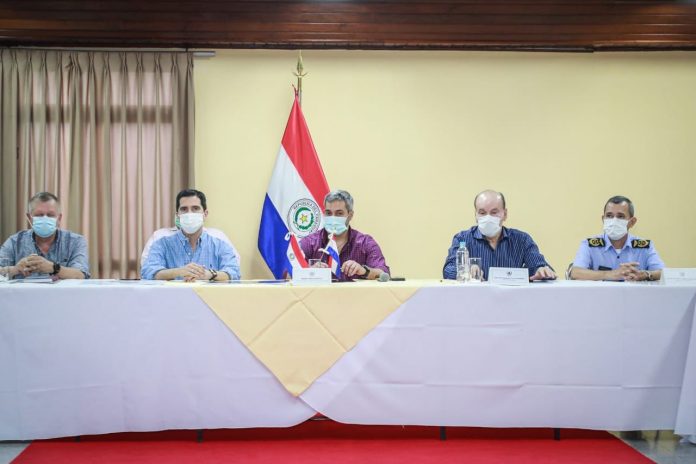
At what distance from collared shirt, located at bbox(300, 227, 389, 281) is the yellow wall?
3.99ft

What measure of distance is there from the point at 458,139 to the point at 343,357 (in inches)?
109

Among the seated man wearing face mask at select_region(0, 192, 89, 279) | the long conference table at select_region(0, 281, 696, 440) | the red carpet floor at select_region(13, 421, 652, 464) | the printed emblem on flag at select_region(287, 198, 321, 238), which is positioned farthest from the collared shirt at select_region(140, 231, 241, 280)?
the printed emblem on flag at select_region(287, 198, 321, 238)

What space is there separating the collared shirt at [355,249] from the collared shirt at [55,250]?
1273 millimetres

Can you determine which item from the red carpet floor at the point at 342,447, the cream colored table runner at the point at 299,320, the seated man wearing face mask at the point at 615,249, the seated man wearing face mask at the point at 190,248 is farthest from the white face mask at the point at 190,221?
the seated man wearing face mask at the point at 615,249

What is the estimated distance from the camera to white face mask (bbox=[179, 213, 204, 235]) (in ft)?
10.9

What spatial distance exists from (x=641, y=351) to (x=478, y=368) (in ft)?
2.30

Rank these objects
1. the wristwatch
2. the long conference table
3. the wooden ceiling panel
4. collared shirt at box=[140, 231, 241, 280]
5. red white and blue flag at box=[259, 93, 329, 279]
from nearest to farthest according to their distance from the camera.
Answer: the long conference table → the wristwatch → collared shirt at box=[140, 231, 241, 280] → the wooden ceiling panel → red white and blue flag at box=[259, 93, 329, 279]

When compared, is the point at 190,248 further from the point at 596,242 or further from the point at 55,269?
the point at 596,242

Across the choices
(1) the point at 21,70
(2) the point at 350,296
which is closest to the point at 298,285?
(2) the point at 350,296

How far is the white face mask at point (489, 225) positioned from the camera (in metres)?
3.23

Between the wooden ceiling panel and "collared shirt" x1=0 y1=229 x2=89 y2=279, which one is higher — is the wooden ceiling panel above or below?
above

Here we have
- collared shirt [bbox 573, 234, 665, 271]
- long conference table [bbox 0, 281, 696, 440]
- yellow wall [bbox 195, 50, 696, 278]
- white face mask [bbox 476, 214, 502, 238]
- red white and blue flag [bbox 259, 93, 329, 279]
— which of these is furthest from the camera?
yellow wall [bbox 195, 50, 696, 278]

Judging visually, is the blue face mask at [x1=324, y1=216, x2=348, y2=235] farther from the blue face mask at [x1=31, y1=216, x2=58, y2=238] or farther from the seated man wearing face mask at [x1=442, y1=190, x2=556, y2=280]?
the blue face mask at [x1=31, y1=216, x2=58, y2=238]

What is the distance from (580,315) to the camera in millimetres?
2549
